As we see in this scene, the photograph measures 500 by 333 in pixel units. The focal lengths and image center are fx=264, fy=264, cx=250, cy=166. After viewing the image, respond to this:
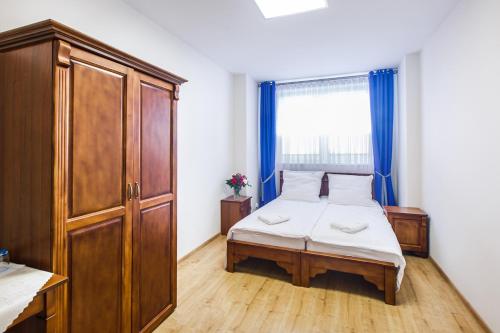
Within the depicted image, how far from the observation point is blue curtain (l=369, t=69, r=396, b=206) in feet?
13.5

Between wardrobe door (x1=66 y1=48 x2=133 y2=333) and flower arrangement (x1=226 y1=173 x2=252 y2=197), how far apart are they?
2.56 meters

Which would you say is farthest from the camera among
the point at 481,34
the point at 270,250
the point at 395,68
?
the point at 395,68

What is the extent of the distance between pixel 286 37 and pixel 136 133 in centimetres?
221

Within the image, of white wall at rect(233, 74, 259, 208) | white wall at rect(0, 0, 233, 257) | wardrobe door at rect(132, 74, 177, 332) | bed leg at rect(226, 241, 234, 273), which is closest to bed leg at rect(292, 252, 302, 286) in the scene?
bed leg at rect(226, 241, 234, 273)

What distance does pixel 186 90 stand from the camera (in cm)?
322

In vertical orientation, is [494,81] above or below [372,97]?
below

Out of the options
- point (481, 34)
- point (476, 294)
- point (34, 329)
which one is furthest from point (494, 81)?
point (34, 329)

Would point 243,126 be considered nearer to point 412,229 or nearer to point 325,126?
point 325,126

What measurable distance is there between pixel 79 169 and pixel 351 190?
3.64m

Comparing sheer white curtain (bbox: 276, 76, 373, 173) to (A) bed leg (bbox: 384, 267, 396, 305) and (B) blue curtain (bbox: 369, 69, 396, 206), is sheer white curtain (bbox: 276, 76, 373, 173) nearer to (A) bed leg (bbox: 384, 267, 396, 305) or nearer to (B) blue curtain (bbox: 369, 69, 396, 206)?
(B) blue curtain (bbox: 369, 69, 396, 206)

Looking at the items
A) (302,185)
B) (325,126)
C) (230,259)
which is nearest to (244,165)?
(302,185)

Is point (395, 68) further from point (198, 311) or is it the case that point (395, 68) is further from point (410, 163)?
point (198, 311)

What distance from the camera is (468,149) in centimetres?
217

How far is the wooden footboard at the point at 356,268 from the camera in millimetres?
2248
